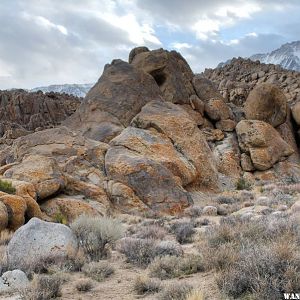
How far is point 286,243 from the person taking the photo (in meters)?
6.72

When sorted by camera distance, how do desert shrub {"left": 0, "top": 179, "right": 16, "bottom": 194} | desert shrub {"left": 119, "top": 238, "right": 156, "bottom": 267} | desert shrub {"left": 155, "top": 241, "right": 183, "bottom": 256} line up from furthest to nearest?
1. desert shrub {"left": 0, "top": 179, "right": 16, "bottom": 194}
2. desert shrub {"left": 155, "top": 241, "right": 183, "bottom": 256}
3. desert shrub {"left": 119, "top": 238, "right": 156, "bottom": 267}

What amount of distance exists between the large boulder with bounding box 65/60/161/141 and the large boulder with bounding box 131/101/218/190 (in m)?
1.88

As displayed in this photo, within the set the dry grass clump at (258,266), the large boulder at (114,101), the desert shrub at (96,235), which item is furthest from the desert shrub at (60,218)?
the large boulder at (114,101)

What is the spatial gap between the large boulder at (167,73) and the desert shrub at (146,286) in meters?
22.2

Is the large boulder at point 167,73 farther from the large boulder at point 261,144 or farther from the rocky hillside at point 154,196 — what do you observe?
the large boulder at point 261,144

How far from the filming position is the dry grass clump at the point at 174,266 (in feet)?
24.2

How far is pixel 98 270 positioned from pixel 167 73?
23230 mm

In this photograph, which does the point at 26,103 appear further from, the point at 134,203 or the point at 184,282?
the point at 184,282

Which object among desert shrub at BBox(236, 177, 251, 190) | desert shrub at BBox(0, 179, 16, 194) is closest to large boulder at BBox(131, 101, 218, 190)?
desert shrub at BBox(236, 177, 251, 190)

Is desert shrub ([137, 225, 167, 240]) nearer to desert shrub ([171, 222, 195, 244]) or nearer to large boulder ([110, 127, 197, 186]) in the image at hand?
desert shrub ([171, 222, 195, 244])

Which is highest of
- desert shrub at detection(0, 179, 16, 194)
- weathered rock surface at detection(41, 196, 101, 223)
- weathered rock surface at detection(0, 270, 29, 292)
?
desert shrub at detection(0, 179, 16, 194)

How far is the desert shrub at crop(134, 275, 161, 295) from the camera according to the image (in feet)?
21.9

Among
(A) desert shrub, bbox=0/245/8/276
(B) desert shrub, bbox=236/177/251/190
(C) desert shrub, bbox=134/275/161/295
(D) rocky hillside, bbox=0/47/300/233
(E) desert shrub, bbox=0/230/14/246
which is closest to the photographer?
(C) desert shrub, bbox=134/275/161/295

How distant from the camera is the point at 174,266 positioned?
7.68 metres
